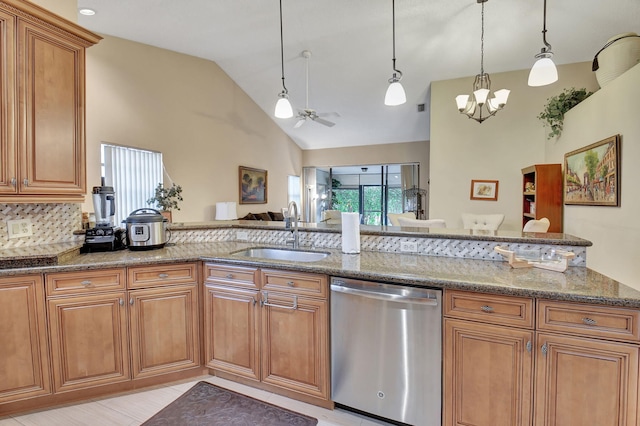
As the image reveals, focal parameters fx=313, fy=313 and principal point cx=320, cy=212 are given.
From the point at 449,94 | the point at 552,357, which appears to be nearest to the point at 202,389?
the point at 552,357

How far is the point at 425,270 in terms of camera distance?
1806 millimetres

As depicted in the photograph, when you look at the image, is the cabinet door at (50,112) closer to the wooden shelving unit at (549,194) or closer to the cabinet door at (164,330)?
the cabinet door at (164,330)

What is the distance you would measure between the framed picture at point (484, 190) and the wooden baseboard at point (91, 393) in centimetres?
463

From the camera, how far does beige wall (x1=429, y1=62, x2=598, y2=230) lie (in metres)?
4.77

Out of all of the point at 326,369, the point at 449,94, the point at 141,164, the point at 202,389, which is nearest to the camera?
the point at 326,369

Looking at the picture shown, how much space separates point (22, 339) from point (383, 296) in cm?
217

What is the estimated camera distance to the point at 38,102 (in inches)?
79.4

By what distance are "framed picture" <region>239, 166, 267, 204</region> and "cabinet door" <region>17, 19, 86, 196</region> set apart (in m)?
4.23

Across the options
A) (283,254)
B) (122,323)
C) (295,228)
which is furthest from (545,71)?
(122,323)

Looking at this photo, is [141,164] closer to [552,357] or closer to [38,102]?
[38,102]

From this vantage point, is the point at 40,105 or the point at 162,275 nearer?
the point at 40,105

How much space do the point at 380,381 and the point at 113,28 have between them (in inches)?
200

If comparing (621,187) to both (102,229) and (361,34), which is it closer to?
(361,34)

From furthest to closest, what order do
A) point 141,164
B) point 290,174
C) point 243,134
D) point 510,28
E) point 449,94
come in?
point 290,174 < point 243,134 < point 449,94 < point 141,164 < point 510,28
